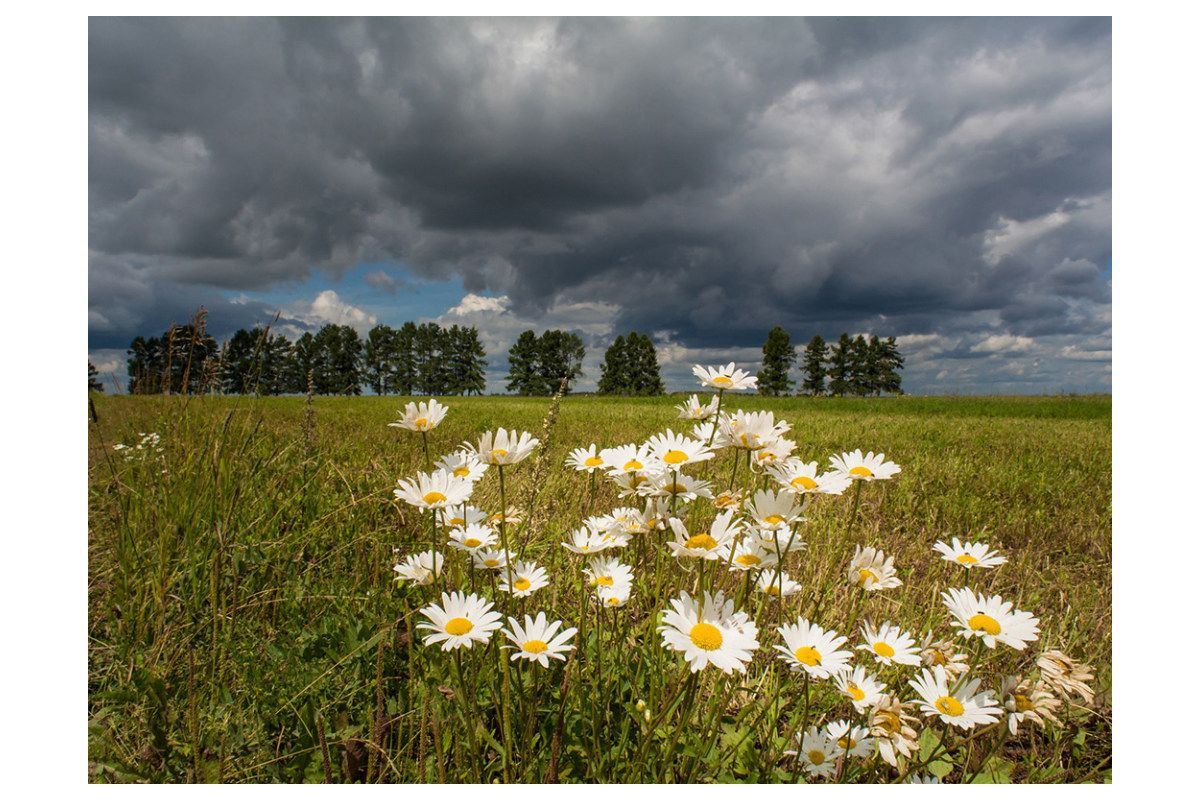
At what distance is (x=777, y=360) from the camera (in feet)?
164

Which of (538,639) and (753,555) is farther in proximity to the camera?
(753,555)

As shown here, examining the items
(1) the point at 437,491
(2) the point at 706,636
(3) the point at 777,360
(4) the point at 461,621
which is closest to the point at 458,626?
(4) the point at 461,621

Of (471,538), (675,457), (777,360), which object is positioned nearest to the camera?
(675,457)

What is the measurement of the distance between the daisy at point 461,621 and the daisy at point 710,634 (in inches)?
13.2

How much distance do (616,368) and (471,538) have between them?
53.0 meters

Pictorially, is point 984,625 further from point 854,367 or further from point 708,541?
point 854,367

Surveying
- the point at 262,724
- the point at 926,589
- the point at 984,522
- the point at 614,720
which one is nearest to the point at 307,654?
the point at 262,724

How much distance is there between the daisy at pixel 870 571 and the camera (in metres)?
1.47

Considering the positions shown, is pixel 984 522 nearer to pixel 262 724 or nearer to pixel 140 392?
pixel 262 724

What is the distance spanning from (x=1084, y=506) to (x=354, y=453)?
5518mm

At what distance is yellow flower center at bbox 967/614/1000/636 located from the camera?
1226 millimetres

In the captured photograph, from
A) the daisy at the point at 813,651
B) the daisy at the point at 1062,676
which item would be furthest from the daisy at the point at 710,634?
the daisy at the point at 1062,676

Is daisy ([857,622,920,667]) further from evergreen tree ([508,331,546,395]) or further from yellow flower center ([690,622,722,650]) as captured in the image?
evergreen tree ([508,331,546,395])

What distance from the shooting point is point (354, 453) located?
4930mm
